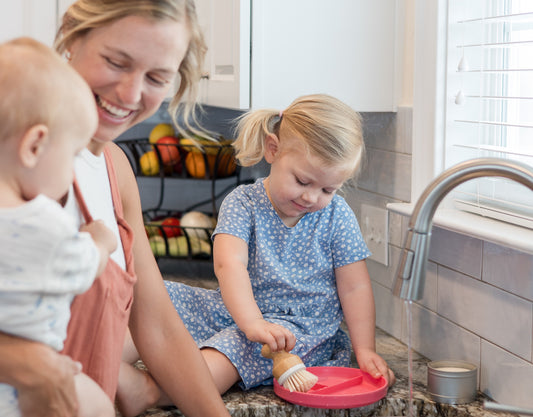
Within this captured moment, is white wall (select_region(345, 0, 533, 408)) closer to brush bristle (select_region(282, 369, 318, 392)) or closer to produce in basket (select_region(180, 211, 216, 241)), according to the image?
brush bristle (select_region(282, 369, 318, 392))

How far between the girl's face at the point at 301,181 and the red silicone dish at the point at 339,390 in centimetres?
32

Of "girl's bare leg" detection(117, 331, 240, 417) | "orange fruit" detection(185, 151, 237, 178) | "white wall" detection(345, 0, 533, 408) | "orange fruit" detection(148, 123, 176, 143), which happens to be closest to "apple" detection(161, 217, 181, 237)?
"orange fruit" detection(185, 151, 237, 178)

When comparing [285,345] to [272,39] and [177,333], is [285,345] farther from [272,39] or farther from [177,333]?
[272,39]

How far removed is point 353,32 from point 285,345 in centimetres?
78

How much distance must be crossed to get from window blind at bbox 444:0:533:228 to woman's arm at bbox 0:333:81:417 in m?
0.82

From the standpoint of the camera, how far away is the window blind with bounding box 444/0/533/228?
1319 millimetres

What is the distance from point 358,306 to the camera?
4.89ft

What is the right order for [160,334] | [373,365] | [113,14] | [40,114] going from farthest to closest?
[373,365] < [160,334] < [113,14] < [40,114]

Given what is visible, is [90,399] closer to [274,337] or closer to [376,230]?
[274,337]

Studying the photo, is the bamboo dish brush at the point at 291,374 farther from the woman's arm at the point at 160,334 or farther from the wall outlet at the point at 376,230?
the wall outlet at the point at 376,230

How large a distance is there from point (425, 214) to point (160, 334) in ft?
1.52

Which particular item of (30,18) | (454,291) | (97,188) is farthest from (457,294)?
(30,18)

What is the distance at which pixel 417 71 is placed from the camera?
153cm

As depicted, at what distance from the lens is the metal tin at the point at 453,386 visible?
127cm
